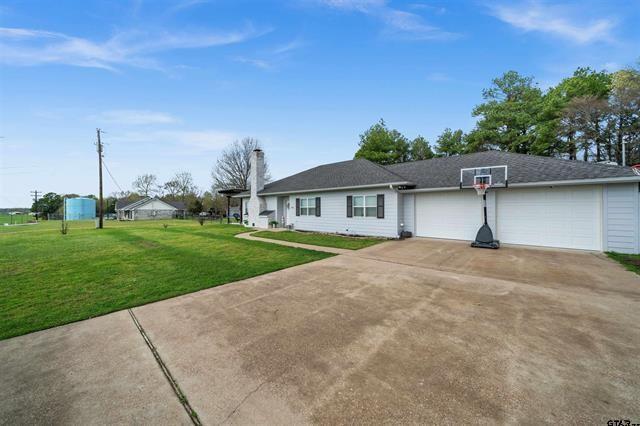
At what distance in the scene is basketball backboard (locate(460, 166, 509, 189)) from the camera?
9492 mm

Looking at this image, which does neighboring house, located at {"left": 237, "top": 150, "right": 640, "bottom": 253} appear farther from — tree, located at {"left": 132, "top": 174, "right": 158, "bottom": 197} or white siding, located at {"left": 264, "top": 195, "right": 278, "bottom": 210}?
tree, located at {"left": 132, "top": 174, "right": 158, "bottom": 197}

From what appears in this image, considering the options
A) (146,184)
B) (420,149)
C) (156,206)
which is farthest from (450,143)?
(146,184)

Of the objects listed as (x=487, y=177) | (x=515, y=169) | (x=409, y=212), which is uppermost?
(x=515, y=169)

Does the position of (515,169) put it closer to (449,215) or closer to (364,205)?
(449,215)

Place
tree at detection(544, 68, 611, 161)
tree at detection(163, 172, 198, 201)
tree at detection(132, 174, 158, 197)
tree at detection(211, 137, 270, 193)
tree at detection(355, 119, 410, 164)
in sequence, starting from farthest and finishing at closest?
1. tree at detection(163, 172, 198, 201)
2. tree at detection(132, 174, 158, 197)
3. tree at detection(211, 137, 270, 193)
4. tree at detection(355, 119, 410, 164)
5. tree at detection(544, 68, 611, 161)

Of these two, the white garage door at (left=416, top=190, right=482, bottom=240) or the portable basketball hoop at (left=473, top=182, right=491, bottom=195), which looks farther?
the white garage door at (left=416, top=190, right=482, bottom=240)

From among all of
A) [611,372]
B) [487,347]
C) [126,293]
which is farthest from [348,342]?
[126,293]

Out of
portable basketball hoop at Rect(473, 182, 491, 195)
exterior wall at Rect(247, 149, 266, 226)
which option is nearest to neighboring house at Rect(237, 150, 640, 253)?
portable basketball hoop at Rect(473, 182, 491, 195)

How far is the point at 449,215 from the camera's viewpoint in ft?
35.8

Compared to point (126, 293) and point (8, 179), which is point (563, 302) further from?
point (8, 179)

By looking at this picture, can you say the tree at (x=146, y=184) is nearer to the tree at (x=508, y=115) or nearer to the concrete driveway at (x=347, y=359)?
the tree at (x=508, y=115)

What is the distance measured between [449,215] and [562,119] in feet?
55.3

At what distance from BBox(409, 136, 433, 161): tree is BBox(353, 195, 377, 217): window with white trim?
19.8 meters

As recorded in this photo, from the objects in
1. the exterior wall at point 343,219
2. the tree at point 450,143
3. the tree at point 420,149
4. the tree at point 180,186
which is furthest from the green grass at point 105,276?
the tree at point 180,186
